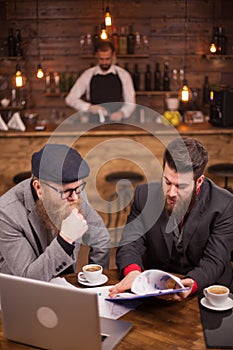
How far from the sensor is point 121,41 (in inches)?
276

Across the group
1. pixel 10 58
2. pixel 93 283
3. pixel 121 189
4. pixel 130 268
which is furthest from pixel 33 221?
pixel 10 58

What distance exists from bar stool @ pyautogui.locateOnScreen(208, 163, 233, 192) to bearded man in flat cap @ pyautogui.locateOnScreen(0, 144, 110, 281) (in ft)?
8.85

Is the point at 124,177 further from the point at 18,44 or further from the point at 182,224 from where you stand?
the point at 18,44

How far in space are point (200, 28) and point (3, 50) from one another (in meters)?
2.57

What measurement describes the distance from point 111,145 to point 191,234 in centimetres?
273

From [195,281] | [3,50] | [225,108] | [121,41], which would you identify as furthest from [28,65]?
[195,281]

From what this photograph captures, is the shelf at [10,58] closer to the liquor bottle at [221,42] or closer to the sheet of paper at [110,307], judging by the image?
the liquor bottle at [221,42]

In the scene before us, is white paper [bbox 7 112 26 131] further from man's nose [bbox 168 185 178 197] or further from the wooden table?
the wooden table

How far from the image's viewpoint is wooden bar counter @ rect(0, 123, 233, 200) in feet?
17.6

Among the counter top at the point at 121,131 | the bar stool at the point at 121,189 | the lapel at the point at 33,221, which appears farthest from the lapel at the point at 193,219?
the counter top at the point at 121,131

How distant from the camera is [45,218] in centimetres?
269

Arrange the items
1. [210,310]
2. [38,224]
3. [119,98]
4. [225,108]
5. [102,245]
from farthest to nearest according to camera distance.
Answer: [119,98]
[225,108]
[102,245]
[38,224]
[210,310]

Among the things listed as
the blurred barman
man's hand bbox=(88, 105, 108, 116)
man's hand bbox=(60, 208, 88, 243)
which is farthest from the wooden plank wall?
man's hand bbox=(60, 208, 88, 243)

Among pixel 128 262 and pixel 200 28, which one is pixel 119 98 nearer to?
pixel 200 28
